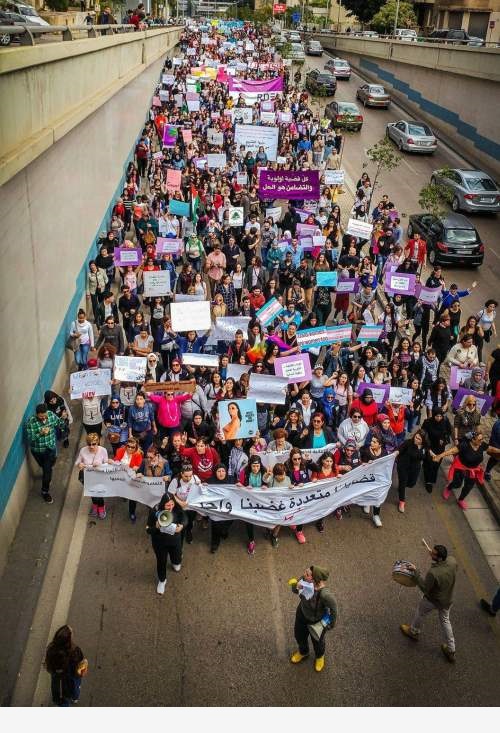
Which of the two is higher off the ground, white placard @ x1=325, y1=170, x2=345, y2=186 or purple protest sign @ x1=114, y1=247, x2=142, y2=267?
white placard @ x1=325, y1=170, x2=345, y2=186

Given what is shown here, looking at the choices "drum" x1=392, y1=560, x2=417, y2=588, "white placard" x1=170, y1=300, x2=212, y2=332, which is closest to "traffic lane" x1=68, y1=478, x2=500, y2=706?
"drum" x1=392, y1=560, x2=417, y2=588

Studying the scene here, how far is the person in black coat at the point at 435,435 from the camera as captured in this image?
9.57 meters

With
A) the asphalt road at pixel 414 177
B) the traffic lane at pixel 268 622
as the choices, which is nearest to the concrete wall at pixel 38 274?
the traffic lane at pixel 268 622

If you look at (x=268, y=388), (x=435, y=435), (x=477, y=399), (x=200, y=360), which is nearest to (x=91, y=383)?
(x=200, y=360)

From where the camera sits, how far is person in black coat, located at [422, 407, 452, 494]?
9.57 metres

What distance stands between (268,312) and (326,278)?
215 centimetres

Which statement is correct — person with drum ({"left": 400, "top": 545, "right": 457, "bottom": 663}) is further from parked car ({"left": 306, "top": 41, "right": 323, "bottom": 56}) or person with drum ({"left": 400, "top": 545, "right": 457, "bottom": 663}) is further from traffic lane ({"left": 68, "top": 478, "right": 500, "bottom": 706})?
parked car ({"left": 306, "top": 41, "right": 323, "bottom": 56})

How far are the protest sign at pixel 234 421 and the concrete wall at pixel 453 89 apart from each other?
24756mm

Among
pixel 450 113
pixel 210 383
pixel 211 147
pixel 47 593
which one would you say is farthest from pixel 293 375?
pixel 450 113

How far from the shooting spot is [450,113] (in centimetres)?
3647

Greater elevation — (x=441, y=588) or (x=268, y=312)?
(x=268, y=312)

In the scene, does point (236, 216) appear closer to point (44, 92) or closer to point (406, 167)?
point (44, 92)

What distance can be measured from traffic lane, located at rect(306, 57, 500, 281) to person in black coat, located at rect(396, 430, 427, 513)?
436 inches

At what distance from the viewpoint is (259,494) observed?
8.48m
